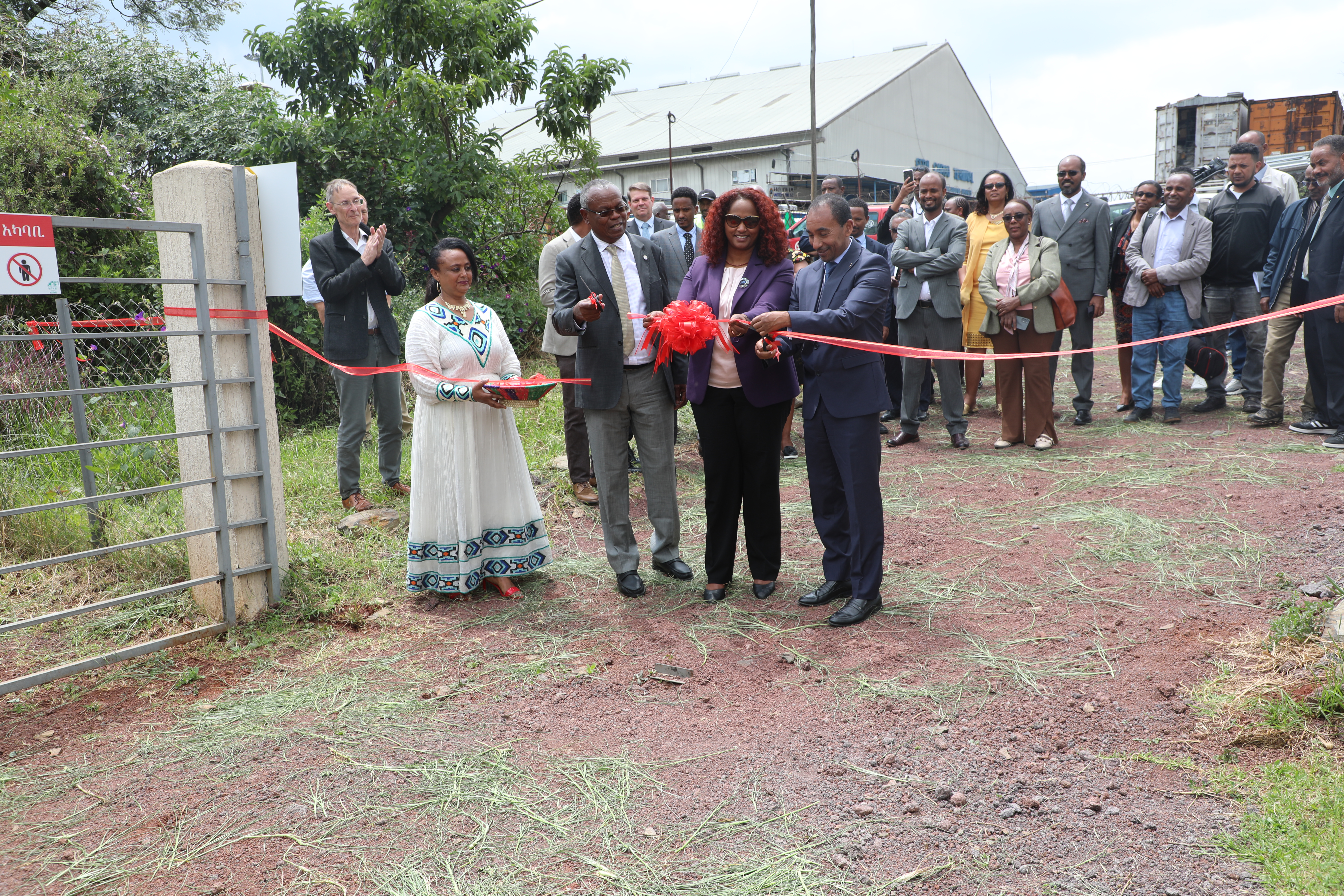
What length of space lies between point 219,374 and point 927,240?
605 cm

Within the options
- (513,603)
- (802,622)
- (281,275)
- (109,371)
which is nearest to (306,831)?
(513,603)

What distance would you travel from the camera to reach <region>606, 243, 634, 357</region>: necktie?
4.93m

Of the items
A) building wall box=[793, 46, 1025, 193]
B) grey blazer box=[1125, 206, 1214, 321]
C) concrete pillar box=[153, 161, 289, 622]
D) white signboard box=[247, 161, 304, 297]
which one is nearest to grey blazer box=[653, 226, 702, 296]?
white signboard box=[247, 161, 304, 297]

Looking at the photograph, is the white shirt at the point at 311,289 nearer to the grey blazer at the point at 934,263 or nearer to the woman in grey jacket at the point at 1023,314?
the grey blazer at the point at 934,263

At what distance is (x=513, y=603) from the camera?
5.06 meters

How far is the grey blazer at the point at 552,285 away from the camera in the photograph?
650cm

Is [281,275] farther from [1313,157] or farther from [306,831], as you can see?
[1313,157]

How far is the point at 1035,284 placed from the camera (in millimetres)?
7617

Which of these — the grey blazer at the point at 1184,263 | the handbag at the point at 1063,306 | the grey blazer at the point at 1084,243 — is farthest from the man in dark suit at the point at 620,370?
the grey blazer at the point at 1184,263

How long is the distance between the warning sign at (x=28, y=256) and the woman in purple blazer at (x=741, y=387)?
2.89m

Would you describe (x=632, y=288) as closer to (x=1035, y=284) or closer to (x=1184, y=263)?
(x=1035, y=284)

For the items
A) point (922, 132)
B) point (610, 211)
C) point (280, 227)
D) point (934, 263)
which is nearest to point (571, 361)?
point (610, 211)

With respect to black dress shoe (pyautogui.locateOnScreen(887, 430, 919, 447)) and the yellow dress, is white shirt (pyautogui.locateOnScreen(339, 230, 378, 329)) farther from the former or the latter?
the yellow dress

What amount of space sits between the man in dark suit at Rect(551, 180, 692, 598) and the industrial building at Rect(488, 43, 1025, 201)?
2366 centimetres
